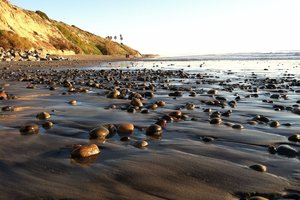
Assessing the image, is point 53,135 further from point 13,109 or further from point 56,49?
point 56,49

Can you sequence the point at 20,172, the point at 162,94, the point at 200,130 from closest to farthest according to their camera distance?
the point at 20,172
the point at 200,130
the point at 162,94

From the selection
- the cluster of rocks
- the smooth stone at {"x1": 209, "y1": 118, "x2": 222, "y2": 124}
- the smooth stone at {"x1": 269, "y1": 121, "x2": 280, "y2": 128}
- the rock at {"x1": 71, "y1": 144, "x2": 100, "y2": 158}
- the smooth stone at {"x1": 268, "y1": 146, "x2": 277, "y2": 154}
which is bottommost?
the smooth stone at {"x1": 268, "y1": 146, "x2": 277, "y2": 154}

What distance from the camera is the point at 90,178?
301 cm

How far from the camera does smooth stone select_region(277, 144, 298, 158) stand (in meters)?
3.91

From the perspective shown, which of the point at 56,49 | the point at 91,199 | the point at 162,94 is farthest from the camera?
the point at 56,49

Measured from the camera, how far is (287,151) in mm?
3953

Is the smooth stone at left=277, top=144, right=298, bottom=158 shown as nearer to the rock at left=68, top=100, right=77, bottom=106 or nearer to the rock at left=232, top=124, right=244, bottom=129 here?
the rock at left=232, top=124, right=244, bottom=129

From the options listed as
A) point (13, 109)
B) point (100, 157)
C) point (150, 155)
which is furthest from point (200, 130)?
point (13, 109)

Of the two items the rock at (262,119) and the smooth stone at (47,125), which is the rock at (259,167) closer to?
the rock at (262,119)

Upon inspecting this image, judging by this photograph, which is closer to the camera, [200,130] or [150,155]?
[150,155]

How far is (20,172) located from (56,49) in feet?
164

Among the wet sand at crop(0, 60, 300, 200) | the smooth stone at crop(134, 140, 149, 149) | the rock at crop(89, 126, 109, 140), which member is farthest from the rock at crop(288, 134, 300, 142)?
the rock at crop(89, 126, 109, 140)

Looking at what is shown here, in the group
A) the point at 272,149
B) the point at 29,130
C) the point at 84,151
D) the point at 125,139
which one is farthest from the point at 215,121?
the point at 29,130

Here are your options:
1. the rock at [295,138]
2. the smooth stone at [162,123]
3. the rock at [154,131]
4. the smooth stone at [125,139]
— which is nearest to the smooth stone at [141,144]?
the smooth stone at [125,139]
